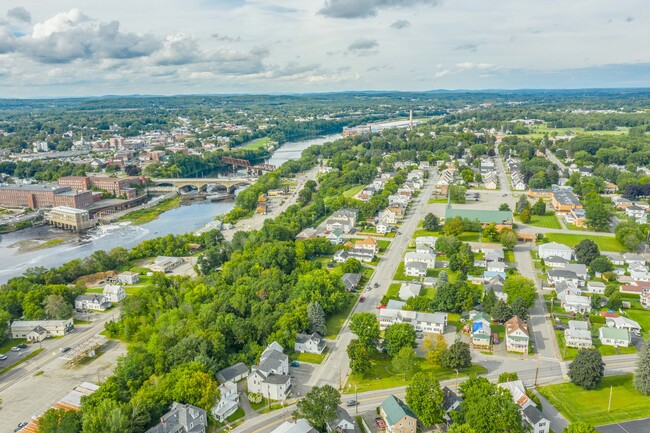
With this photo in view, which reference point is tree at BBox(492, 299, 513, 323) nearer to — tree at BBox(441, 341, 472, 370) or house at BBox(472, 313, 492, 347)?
house at BBox(472, 313, 492, 347)

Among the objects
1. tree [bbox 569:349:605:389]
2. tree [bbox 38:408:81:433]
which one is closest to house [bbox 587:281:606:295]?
tree [bbox 569:349:605:389]

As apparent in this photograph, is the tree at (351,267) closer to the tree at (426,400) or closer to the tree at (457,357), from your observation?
the tree at (457,357)

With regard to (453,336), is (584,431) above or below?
above

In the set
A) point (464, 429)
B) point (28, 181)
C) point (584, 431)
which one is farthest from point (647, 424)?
point (28, 181)

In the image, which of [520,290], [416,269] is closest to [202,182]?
[416,269]

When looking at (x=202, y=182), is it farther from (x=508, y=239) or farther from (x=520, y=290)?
(x=520, y=290)

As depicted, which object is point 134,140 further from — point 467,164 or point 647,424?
point 647,424

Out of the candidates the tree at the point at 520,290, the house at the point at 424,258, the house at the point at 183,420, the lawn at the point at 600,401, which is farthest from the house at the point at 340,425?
the house at the point at 424,258
